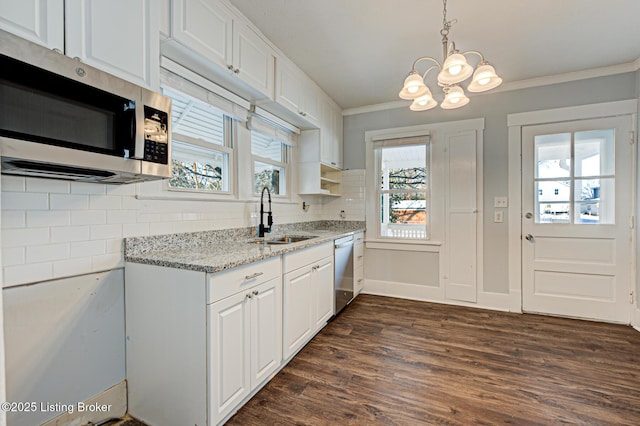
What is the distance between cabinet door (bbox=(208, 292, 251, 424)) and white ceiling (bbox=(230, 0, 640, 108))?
1.97m

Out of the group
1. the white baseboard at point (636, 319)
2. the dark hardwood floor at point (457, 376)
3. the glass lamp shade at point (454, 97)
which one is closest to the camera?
the dark hardwood floor at point (457, 376)

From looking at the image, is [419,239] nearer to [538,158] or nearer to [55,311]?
A: [538,158]

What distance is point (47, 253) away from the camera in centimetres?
131

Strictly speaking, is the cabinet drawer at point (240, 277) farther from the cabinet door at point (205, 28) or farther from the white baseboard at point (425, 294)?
the white baseboard at point (425, 294)

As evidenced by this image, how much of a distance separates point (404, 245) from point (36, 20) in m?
3.49

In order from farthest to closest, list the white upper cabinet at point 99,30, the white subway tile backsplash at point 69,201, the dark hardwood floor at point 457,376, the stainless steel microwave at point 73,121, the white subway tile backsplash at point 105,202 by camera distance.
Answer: the dark hardwood floor at point 457,376 < the white subway tile backsplash at point 105,202 < the white subway tile backsplash at point 69,201 < the white upper cabinet at point 99,30 < the stainless steel microwave at point 73,121

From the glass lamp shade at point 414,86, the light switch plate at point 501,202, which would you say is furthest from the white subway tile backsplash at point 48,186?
the light switch plate at point 501,202

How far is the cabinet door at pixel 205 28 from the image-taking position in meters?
1.57

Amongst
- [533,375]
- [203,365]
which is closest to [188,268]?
[203,365]

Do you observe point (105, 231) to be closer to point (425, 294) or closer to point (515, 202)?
point (425, 294)

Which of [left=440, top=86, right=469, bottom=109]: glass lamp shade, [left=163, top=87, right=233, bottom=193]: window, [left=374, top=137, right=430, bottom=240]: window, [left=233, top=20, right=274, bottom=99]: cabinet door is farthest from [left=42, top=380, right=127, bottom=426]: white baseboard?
[left=374, top=137, right=430, bottom=240]: window

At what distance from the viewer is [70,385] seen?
140 cm

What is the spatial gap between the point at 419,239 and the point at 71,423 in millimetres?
3335

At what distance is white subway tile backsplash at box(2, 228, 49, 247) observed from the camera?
3.92ft
